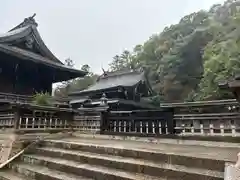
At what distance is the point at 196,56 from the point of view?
30.4 meters

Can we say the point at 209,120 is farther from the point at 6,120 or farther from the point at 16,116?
the point at 6,120

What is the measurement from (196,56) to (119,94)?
14724 millimetres

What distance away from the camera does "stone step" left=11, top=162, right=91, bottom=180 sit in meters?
4.08

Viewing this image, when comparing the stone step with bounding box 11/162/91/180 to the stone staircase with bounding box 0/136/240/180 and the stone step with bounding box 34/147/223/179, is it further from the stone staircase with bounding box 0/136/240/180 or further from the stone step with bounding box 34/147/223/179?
the stone step with bounding box 34/147/223/179

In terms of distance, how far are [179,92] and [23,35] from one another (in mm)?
20168

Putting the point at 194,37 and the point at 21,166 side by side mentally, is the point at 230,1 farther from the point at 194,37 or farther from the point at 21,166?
the point at 21,166

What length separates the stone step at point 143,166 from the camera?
3.18 metres

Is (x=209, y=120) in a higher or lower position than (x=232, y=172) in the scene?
higher

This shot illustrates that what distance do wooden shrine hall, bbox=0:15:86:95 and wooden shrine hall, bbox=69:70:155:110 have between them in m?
4.82

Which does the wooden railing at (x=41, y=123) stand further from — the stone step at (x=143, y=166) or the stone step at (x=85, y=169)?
the stone step at (x=143, y=166)

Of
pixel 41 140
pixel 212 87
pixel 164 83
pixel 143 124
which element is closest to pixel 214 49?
pixel 212 87

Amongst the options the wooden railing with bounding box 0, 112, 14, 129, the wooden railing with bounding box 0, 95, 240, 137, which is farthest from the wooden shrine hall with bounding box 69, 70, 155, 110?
the wooden railing with bounding box 0, 112, 14, 129

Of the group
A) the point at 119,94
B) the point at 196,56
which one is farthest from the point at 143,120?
the point at 196,56

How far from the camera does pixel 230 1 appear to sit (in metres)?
37.4
